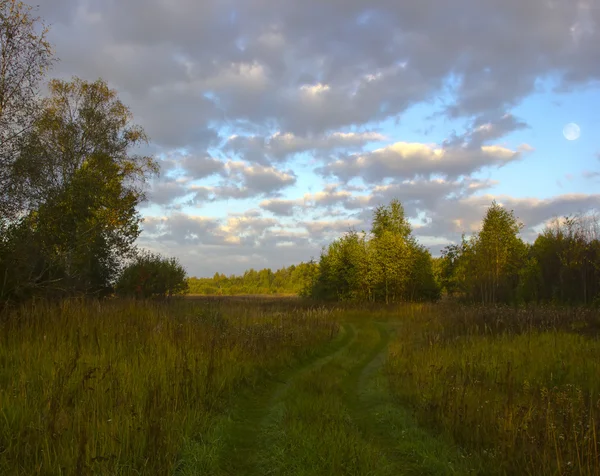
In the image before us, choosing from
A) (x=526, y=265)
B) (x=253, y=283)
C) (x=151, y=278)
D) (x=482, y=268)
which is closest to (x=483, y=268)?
(x=482, y=268)

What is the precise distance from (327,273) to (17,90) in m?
33.5

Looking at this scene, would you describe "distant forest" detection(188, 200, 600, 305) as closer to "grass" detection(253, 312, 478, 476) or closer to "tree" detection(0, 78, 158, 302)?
"tree" detection(0, 78, 158, 302)

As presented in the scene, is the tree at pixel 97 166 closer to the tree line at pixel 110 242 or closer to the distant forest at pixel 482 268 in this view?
the tree line at pixel 110 242

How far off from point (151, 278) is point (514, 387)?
26450 mm

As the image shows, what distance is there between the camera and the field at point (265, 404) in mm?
4598

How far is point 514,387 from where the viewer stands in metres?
8.14

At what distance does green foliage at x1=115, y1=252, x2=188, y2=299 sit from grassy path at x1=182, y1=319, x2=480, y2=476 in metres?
19.1

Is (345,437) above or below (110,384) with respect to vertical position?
below

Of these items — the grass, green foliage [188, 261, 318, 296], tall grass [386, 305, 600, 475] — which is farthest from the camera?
green foliage [188, 261, 318, 296]

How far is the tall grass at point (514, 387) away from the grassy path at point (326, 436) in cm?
53

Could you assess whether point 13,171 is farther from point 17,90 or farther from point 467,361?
point 467,361

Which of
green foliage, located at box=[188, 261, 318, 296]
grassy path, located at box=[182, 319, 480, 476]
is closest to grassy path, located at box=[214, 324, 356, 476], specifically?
grassy path, located at box=[182, 319, 480, 476]

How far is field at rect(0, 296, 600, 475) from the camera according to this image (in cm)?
460

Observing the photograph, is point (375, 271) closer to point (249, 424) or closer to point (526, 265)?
point (526, 265)
